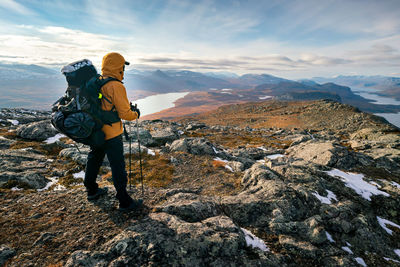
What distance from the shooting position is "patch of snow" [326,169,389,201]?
378 inches

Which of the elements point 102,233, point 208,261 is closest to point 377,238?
point 208,261

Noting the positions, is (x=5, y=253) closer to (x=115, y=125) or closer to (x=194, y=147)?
(x=115, y=125)

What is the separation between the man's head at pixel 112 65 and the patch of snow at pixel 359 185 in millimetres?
12552

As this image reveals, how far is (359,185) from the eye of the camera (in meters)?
10.3

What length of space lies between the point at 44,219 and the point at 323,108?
101933mm

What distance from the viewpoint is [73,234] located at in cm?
524

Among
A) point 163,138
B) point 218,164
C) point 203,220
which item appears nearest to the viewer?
point 203,220

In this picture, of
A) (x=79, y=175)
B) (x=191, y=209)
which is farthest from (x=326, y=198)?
(x=79, y=175)

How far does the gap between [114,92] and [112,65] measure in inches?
34.6

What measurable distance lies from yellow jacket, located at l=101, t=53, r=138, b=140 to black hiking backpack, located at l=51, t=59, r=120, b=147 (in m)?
0.12

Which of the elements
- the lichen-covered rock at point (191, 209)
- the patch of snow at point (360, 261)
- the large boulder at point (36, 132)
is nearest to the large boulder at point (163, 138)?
the large boulder at point (36, 132)

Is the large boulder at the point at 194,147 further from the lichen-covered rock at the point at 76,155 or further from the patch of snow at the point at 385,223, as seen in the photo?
the patch of snow at the point at 385,223

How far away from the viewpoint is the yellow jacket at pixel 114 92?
5.31 meters

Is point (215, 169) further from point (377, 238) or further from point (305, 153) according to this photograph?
point (305, 153)
